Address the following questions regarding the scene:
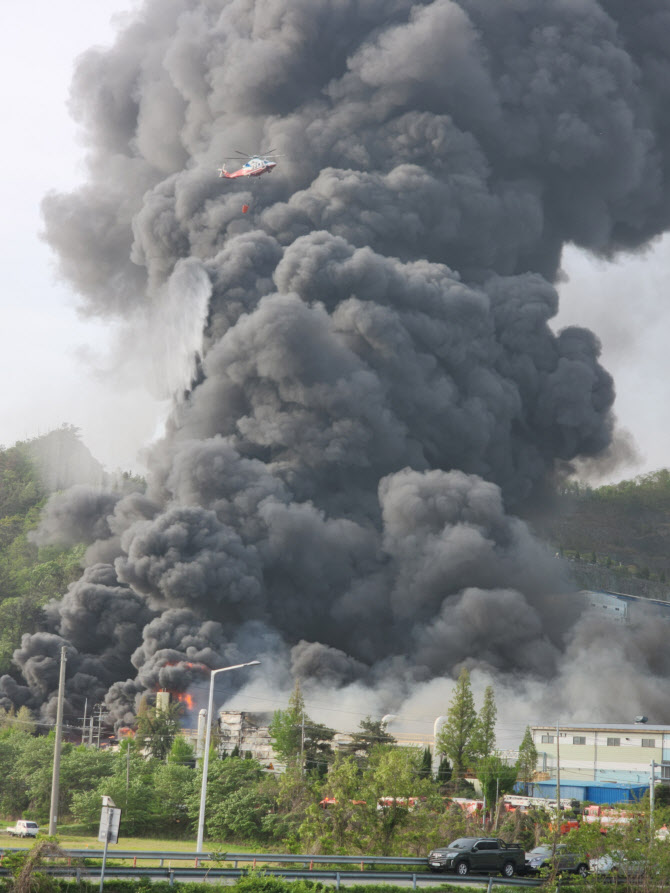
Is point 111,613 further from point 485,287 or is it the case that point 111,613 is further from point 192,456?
point 485,287

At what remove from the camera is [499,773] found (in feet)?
208

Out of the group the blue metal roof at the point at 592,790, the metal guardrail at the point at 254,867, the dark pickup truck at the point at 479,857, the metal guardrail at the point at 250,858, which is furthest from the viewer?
the blue metal roof at the point at 592,790

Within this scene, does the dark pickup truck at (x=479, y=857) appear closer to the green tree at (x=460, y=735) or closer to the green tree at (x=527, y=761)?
the green tree at (x=460, y=735)

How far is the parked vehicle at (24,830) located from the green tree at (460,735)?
22.1 metres

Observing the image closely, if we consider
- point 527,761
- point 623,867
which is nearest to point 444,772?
point 527,761

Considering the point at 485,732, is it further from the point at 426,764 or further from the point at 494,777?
the point at 494,777

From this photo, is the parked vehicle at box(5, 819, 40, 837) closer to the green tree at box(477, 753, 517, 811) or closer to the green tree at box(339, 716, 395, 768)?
the green tree at box(339, 716, 395, 768)

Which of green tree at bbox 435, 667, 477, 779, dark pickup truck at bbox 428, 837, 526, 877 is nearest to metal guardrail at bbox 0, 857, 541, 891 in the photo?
dark pickup truck at bbox 428, 837, 526, 877

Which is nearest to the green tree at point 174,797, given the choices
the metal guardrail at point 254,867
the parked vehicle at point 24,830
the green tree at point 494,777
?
the parked vehicle at point 24,830

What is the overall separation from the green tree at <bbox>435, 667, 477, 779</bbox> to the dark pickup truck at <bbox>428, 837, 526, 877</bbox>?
25.9 meters

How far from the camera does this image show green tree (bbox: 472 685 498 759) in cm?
6625

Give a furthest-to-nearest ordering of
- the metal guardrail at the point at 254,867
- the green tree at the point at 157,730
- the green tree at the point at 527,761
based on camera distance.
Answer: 1. the green tree at the point at 157,730
2. the green tree at the point at 527,761
3. the metal guardrail at the point at 254,867

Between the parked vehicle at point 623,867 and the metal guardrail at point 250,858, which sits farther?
the parked vehicle at point 623,867

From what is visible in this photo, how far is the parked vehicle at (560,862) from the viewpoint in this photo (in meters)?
37.6
